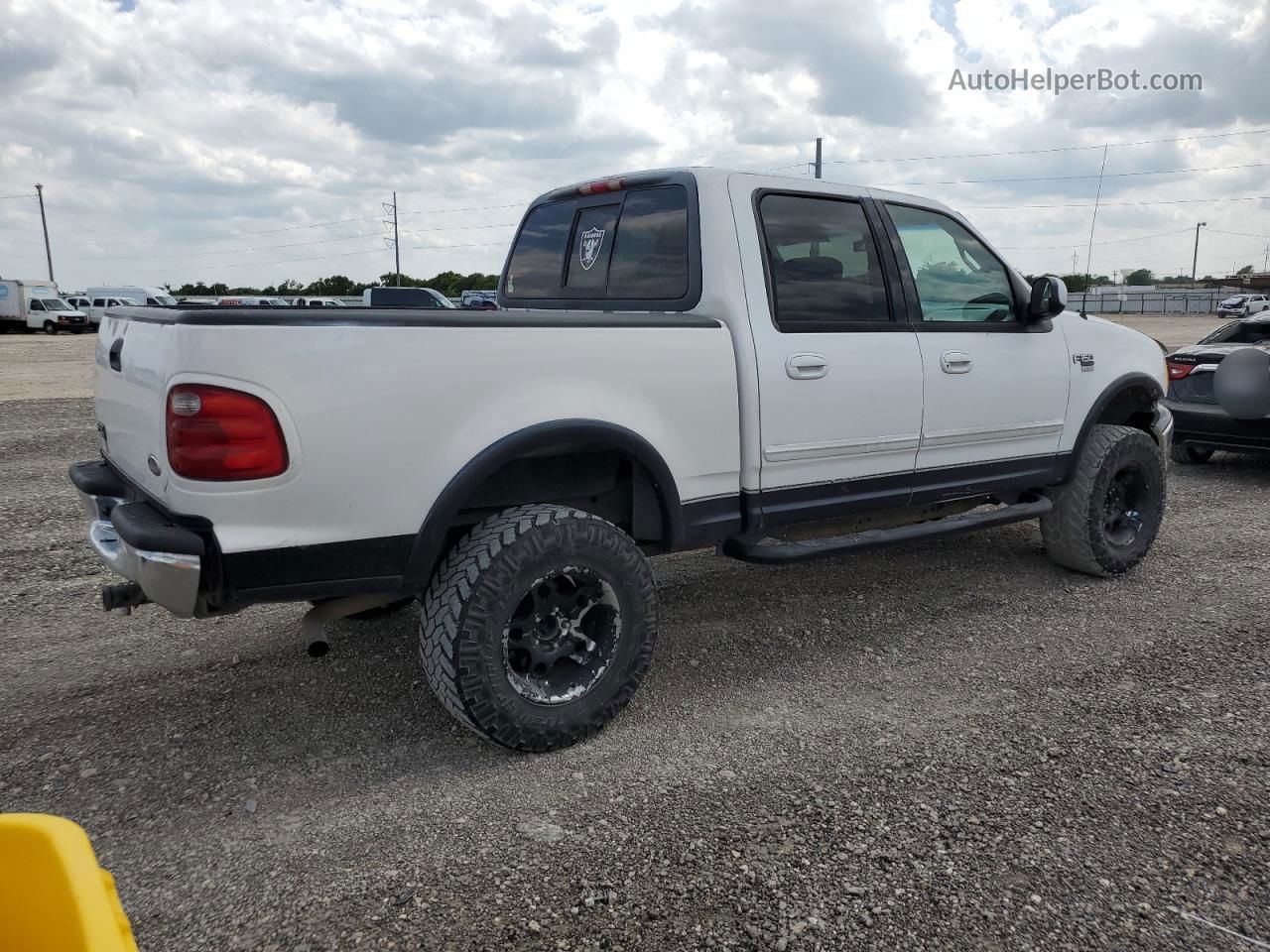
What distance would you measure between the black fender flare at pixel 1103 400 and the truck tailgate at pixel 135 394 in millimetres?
4260

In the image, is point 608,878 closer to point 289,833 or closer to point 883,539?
point 289,833

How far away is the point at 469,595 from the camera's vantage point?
3.01 metres

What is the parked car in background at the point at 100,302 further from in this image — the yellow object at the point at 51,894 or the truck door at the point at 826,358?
the yellow object at the point at 51,894

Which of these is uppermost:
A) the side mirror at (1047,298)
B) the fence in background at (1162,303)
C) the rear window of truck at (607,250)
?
the rear window of truck at (607,250)

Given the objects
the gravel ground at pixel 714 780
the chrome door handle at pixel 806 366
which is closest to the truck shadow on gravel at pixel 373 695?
the gravel ground at pixel 714 780

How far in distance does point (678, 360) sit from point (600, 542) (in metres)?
0.73

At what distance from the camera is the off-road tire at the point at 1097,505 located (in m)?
5.03

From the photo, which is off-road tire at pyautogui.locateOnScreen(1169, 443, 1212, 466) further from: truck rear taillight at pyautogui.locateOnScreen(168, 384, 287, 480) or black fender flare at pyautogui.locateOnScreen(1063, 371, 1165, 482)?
truck rear taillight at pyautogui.locateOnScreen(168, 384, 287, 480)

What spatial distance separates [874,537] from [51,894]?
3457mm

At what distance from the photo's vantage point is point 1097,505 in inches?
198

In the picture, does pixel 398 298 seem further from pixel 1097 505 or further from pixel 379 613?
pixel 1097 505

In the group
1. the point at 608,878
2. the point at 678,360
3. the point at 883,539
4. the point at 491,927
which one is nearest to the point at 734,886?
the point at 608,878

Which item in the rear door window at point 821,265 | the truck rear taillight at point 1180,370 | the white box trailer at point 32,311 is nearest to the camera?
the rear door window at point 821,265

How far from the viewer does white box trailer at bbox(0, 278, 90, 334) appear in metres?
38.2
